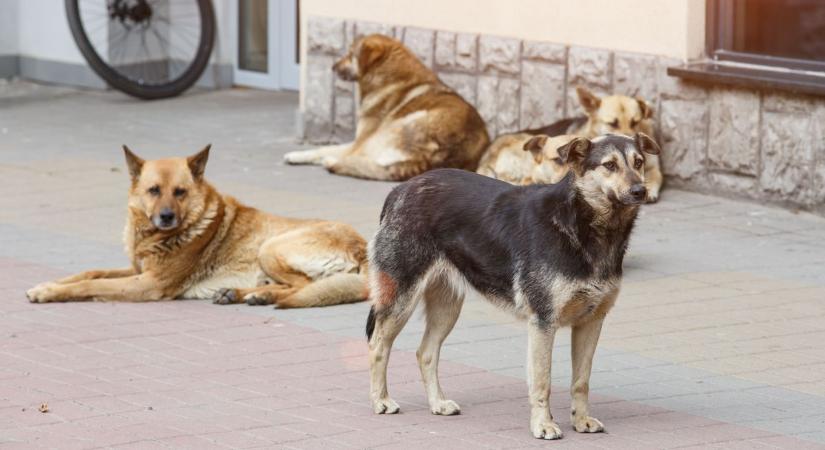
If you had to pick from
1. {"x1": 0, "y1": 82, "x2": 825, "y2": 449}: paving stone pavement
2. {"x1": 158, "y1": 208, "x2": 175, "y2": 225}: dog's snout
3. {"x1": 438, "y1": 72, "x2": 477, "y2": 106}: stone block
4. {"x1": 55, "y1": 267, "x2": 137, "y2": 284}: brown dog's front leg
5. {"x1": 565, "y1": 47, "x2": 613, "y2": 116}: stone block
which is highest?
{"x1": 565, "y1": 47, "x2": 613, "y2": 116}: stone block

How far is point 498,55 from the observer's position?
12898mm

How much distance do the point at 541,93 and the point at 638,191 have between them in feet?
21.8

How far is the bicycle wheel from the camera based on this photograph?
16469 millimetres

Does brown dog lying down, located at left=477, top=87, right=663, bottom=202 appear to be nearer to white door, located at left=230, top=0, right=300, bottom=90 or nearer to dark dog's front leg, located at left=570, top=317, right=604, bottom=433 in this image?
dark dog's front leg, located at left=570, top=317, right=604, bottom=433

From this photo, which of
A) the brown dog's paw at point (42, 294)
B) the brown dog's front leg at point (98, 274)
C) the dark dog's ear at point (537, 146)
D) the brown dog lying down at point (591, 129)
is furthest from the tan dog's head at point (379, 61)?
the brown dog's paw at point (42, 294)

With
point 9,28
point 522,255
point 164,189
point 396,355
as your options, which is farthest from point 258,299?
point 9,28

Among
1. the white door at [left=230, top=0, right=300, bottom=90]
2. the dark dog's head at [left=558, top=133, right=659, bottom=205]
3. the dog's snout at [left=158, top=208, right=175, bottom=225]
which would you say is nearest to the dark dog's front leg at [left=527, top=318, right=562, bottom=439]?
the dark dog's head at [left=558, top=133, right=659, bottom=205]

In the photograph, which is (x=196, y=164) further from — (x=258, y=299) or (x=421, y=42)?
(x=421, y=42)

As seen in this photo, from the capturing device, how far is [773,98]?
11219 millimetres

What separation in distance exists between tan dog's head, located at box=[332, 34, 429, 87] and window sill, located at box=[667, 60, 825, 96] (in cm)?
226

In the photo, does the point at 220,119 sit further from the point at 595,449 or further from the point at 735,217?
the point at 595,449

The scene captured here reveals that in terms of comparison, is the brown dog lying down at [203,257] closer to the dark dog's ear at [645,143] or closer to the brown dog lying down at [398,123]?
the dark dog's ear at [645,143]

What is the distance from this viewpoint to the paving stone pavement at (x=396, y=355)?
21.1ft

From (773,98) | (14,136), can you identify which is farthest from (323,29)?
(773,98)
